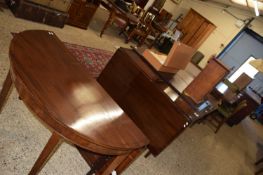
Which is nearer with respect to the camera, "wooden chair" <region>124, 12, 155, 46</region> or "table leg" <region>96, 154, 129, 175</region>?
"table leg" <region>96, 154, 129, 175</region>

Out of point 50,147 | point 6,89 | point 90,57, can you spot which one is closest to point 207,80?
point 50,147

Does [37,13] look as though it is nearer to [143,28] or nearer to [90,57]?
[90,57]

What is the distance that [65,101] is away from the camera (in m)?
1.20

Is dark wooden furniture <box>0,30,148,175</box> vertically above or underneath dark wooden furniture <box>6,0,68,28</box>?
above

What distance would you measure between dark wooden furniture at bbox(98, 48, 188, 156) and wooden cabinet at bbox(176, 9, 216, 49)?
6441 mm

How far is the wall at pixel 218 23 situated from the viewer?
7839mm

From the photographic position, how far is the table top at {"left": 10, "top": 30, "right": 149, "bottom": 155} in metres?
1.10

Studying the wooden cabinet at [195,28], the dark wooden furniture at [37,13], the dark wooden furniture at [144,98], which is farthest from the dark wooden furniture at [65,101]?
the wooden cabinet at [195,28]

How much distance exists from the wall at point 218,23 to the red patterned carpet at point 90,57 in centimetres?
557

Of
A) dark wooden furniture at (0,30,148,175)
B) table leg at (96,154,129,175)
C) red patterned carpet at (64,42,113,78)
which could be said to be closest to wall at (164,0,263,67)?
red patterned carpet at (64,42,113,78)

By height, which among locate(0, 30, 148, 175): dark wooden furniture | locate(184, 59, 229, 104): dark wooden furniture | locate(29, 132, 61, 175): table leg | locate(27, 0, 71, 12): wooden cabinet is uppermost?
locate(184, 59, 229, 104): dark wooden furniture

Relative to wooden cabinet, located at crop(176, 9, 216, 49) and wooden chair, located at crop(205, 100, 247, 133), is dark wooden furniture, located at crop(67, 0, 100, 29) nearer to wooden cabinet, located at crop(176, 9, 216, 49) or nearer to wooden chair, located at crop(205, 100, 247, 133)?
wooden chair, located at crop(205, 100, 247, 133)

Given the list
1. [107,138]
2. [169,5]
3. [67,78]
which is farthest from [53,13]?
[169,5]

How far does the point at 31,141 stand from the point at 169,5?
8254 millimetres
